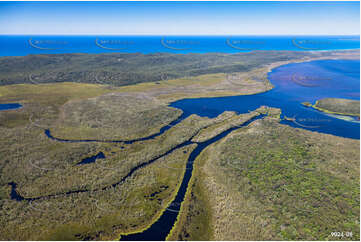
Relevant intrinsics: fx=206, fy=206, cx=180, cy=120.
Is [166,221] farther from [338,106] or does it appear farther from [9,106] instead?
[9,106]

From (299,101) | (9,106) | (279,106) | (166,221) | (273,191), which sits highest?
(299,101)

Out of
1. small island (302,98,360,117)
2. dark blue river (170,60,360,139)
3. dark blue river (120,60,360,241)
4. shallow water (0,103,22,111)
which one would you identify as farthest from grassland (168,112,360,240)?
shallow water (0,103,22,111)

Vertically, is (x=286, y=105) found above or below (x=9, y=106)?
above

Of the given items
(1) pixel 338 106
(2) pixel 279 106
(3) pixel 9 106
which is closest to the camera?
(1) pixel 338 106

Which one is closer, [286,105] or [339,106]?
[339,106]

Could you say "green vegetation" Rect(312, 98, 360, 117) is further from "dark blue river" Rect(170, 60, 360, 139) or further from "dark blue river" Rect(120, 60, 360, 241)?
"dark blue river" Rect(120, 60, 360, 241)

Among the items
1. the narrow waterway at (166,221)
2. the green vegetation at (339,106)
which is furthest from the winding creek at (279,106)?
the green vegetation at (339,106)

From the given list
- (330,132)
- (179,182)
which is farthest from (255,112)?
(179,182)

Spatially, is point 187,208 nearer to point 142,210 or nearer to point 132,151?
point 142,210

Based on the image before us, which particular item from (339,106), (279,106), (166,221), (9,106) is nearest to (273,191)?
(166,221)
